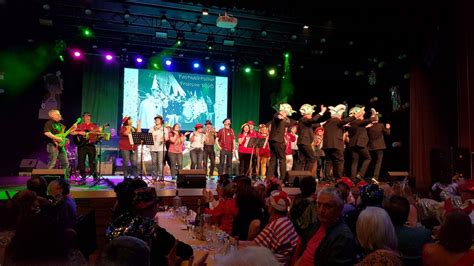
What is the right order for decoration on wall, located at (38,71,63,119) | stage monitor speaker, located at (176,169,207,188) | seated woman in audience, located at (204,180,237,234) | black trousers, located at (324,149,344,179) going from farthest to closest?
decoration on wall, located at (38,71,63,119)
black trousers, located at (324,149,344,179)
stage monitor speaker, located at (176,169,207,188)
seated woman in audience, located at (204,180,237,234)

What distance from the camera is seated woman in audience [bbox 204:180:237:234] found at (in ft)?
15.6

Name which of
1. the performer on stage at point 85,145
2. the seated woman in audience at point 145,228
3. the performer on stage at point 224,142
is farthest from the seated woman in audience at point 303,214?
the performer on stage at point 224,142

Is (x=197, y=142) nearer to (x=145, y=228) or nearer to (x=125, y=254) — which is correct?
(x=145, y=228)

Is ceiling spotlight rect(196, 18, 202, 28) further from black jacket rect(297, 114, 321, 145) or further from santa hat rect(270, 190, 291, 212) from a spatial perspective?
santa hat rect(270, 190, 291, 212)

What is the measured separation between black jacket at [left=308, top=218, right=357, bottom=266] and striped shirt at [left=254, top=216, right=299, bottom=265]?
24.0 inches

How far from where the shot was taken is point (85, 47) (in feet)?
49.8

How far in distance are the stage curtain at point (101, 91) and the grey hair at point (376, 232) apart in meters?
14.5

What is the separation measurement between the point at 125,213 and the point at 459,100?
990cm

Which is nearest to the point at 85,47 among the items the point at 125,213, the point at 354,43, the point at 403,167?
the point at 354,43

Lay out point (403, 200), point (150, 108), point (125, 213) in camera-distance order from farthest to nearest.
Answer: point (150, 108)
point (403, 200)
point (125, 213)

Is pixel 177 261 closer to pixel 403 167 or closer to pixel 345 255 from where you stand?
Answer: pixel 345 255

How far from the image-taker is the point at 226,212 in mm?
4777

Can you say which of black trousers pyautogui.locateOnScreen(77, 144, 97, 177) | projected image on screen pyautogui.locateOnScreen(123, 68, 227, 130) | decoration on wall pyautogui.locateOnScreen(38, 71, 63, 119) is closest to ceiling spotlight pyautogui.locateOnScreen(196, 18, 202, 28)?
projected image on screen pyautogui.locateOnScreen(123, 68, 227, 130)

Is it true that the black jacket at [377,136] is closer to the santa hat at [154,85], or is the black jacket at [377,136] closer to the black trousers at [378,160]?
the black trousers at [378,160]
